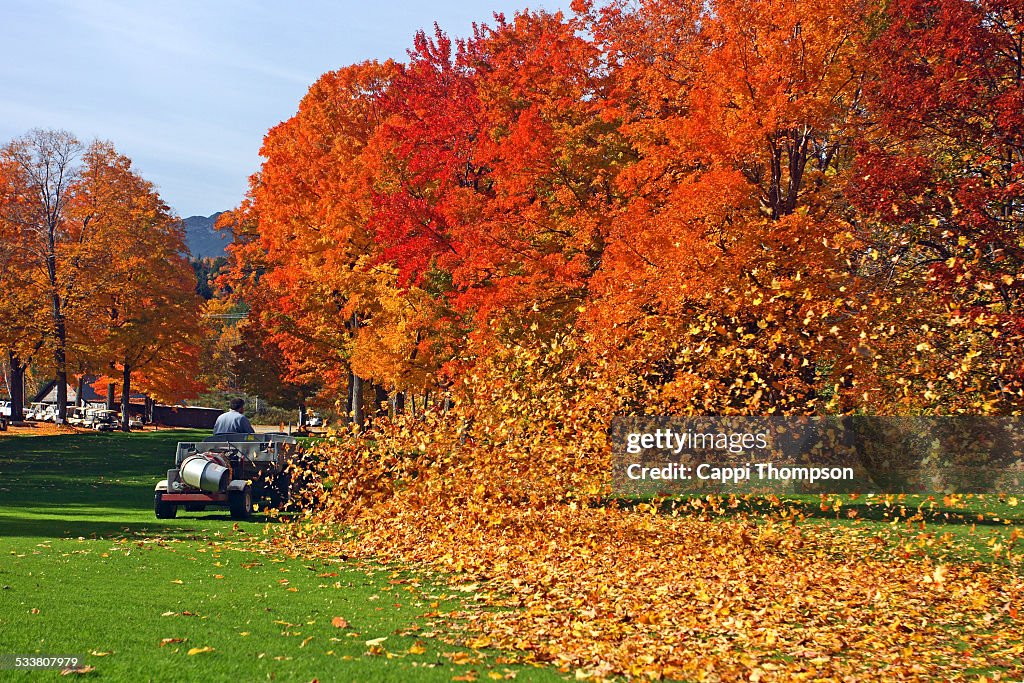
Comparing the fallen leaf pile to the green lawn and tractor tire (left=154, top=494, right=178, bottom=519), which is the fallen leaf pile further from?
tractor tire (left=154, top=494, right=178, bottom=519)

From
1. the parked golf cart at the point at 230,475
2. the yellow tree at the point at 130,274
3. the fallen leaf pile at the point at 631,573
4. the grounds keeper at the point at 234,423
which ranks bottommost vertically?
the fallen leaf pile at the point at 631,573

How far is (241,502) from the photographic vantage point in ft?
55.2

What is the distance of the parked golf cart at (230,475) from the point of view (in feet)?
54.1

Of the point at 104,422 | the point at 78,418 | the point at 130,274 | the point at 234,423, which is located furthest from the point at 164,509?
the point at 78,418

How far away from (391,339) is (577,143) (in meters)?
8.29

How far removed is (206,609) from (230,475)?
7.78 metres

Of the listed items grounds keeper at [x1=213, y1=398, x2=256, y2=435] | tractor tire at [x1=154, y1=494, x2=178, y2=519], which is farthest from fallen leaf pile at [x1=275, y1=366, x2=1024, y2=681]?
tractor tire at [x1=154, y1=494, x2=178, y2=519]

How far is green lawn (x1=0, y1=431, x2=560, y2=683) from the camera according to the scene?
7.23 m

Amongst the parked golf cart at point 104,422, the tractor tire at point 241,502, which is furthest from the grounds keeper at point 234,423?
the parked golf cart at point 104,422

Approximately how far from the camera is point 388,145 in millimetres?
26906

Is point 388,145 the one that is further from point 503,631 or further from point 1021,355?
point 503,631

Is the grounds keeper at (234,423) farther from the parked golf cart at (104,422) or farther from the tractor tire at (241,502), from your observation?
the parked golf cart at (104,422)

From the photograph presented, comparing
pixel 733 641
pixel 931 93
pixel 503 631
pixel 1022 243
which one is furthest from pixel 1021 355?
pixel 503 631

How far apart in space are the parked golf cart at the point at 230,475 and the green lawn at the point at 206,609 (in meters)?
0.43
